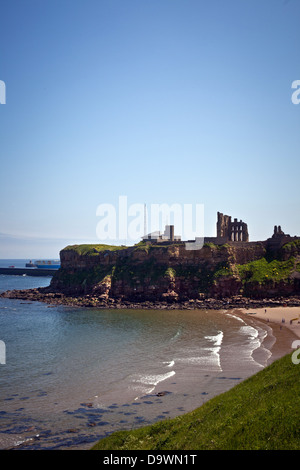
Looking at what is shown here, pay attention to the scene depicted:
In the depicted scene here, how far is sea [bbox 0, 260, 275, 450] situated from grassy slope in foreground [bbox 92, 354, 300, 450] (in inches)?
191

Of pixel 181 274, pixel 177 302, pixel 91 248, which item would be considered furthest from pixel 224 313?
pixel 91 248

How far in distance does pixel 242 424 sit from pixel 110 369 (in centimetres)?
2252

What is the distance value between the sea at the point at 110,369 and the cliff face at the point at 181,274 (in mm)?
16649

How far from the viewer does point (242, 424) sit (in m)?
14.9

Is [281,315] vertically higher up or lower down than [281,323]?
higher up

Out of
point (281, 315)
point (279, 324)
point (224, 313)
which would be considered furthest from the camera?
point (224, 313)

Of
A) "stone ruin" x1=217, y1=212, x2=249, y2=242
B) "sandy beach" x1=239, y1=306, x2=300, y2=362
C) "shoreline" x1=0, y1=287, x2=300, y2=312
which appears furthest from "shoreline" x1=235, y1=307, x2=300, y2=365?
"stone ruin" x1=217, y1=212, x2=249, y2=242

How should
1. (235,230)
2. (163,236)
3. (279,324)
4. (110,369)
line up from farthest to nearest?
(163,236), (235,230), (279,324), (110,369)

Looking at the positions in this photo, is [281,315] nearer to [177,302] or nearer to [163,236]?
[177,302]

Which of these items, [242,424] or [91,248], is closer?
[242,424]

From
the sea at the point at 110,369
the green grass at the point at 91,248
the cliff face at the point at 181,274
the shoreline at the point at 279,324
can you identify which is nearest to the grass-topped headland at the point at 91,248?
the green grass at the point at 91,248

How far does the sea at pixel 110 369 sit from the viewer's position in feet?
78.9

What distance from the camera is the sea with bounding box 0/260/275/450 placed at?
2405cm

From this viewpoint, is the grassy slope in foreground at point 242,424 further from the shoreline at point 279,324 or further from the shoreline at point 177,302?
the shoreline at point 177,302
